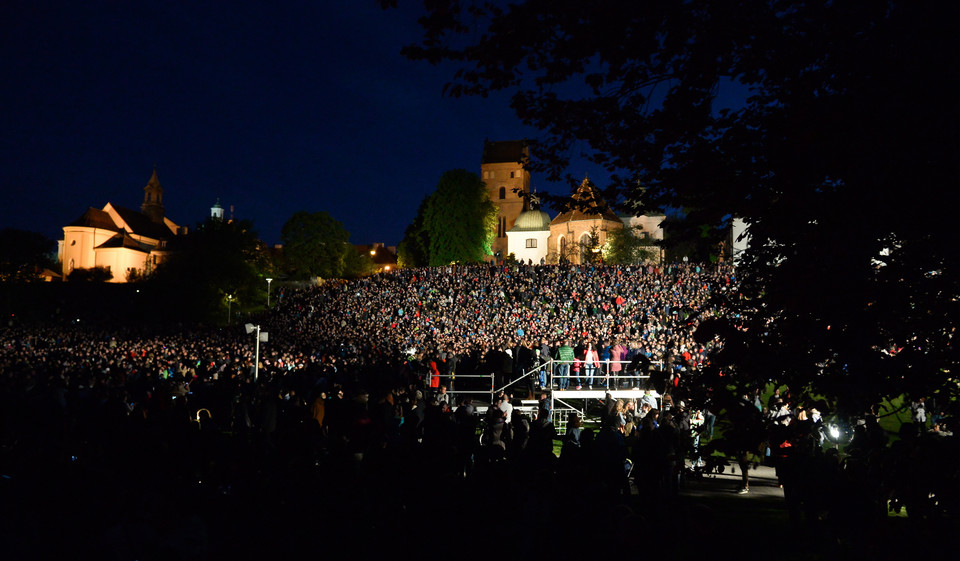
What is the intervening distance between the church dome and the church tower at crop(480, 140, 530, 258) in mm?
8409

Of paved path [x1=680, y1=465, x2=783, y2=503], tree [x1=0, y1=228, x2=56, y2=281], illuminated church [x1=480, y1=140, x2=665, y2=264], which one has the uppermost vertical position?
illuminated church [x1=480, y1=140, x2=665, y2=264]

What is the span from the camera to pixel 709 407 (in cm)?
436

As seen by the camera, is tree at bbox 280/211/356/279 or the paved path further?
tree at bbox 280/211/356/279

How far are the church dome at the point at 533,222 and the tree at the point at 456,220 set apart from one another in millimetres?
9735

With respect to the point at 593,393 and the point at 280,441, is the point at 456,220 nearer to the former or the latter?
the point at 593,393

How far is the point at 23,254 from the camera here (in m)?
72.9

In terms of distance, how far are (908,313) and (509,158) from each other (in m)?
91.3

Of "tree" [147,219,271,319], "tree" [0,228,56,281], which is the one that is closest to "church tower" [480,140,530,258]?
"tree" [147,219,271,319]

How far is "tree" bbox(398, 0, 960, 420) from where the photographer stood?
3.47 m

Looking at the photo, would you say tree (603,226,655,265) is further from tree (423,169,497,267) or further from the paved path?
the paved path

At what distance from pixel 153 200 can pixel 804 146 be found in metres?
135

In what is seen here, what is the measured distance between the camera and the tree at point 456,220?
65.1 meters

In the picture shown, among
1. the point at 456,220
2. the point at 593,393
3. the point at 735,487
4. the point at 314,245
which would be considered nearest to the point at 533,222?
the point at 456,220

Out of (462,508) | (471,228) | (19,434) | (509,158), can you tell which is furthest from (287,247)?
(462,508)
